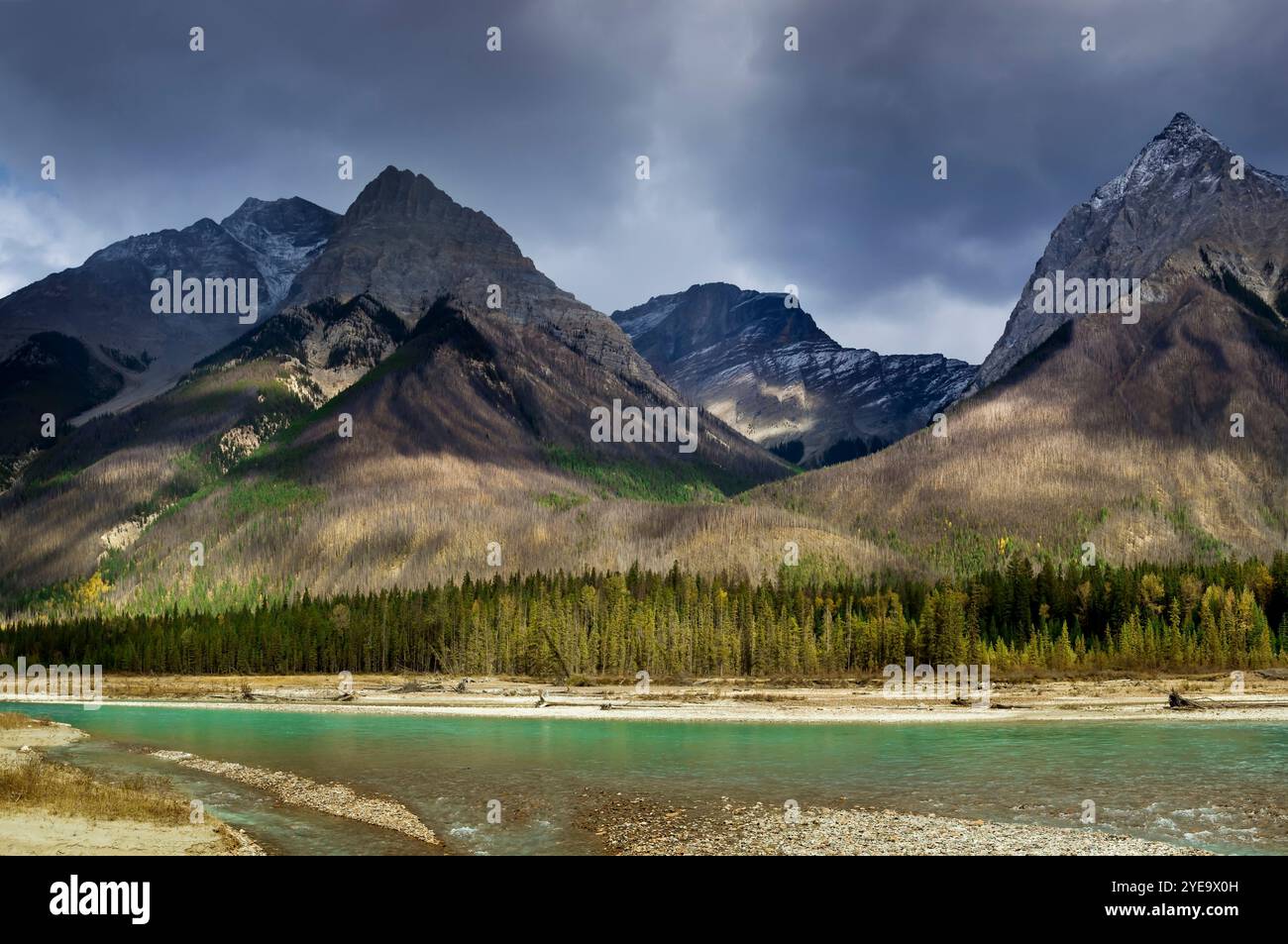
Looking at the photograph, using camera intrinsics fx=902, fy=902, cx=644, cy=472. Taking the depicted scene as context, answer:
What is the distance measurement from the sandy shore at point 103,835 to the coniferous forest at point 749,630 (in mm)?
110370

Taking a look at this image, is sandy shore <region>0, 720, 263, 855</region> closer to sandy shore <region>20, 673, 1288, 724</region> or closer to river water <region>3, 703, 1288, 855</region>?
river water <region>3, 703, 1288, 855</region>

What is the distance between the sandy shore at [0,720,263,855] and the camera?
107ft

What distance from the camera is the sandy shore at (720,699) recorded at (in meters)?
101

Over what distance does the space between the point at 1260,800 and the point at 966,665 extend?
95.7 metres

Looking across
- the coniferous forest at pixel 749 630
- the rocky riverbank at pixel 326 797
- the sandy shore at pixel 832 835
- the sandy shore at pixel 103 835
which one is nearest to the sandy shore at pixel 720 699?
the coniferous forest at pixel 749 630

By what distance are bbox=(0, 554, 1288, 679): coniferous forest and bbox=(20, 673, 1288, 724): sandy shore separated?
9784 millimetres

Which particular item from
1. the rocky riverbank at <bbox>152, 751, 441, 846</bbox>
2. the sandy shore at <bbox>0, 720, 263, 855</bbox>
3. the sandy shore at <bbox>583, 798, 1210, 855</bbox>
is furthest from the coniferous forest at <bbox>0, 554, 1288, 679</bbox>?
the sandy shore at <bbox>0, 720, 263, 855</bbox>
